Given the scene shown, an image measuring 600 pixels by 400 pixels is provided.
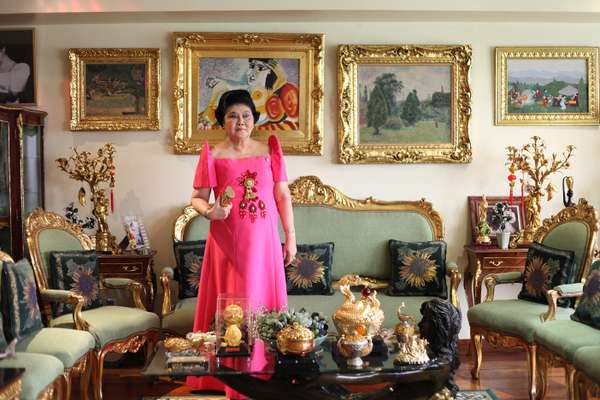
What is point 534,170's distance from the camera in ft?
18.8

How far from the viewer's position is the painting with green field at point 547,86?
19.1 ft

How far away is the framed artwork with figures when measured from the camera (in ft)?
18.9

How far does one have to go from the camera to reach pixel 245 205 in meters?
3.95

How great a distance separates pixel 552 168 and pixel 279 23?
2462 mm

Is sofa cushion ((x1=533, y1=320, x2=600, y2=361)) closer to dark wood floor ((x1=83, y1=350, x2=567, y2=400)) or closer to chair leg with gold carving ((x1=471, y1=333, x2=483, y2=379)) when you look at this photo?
dark wood floor ((x1=83, y1=350, x2=567, y2=400))

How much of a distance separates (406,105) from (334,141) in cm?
65

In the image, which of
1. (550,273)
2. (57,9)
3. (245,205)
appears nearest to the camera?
(245,205)

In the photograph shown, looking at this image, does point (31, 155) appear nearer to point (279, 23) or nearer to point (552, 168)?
point (279, 23)

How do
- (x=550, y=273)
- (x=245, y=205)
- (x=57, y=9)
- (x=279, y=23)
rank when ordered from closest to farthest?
(x=245, y=205)
(x=550, y=273)
(x=57, y=9)
(x=279, y=23)

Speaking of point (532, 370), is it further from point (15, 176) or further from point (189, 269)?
point (15, 176)

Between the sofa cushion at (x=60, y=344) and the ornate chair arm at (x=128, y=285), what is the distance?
2.81 feet

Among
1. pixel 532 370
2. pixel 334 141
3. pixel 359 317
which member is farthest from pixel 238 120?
pixel 532 370

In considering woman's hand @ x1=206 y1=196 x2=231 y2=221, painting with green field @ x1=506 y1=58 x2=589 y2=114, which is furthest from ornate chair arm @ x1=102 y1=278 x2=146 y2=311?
painting with green field @ x1=506 y1=58 x2=589 y2=114

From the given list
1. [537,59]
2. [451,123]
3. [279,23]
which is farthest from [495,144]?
[279,23]
